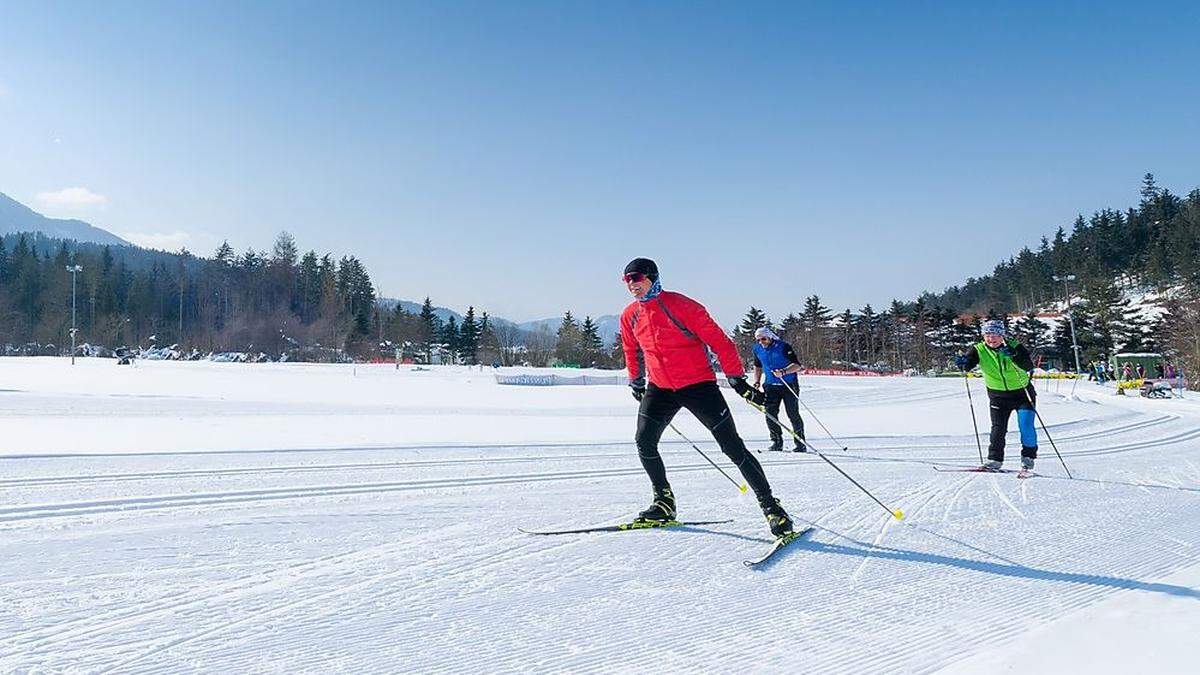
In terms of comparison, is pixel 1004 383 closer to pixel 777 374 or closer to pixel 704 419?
pixel 777 374

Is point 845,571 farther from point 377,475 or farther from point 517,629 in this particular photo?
point 377,475

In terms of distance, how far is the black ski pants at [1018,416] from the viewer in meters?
6.48

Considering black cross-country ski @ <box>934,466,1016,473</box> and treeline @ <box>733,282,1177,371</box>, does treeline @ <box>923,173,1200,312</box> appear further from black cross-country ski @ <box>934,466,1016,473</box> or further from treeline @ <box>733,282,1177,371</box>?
black cross-country ski @ <box>934,466,1016,473</box>

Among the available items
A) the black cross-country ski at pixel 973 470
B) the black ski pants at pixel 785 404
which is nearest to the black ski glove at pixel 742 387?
the black cross-country ski at pixel 973 470

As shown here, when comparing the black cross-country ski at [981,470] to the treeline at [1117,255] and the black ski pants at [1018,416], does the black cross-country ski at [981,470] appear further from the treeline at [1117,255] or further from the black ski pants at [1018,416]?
the treeline at [1117,255]

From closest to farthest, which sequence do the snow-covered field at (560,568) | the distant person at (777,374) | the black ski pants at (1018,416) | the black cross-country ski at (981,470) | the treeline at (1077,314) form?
1. the snow-covered field at (560,568)
2. the black cross-country ski at (981,470)
3. the black ski pants at (1018,416)
4. the distant person at (777,374)
5. the treeline at (1077,314)

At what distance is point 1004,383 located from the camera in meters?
6.69

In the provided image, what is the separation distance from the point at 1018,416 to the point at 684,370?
4.90 metres

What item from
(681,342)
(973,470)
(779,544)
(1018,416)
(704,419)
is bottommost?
(973,470)

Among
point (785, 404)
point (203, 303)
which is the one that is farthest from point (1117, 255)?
point (203, 303)

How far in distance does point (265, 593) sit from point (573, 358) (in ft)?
192

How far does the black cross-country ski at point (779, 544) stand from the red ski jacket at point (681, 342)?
101 centimetres

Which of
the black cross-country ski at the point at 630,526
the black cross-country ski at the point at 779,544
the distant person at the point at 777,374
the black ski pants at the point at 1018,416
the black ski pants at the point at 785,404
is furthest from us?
the black ski pants at the point at 785,404

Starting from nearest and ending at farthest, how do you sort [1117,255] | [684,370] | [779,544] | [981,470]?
[779,544]
[684,370]
[981,470]
[1117,255]
